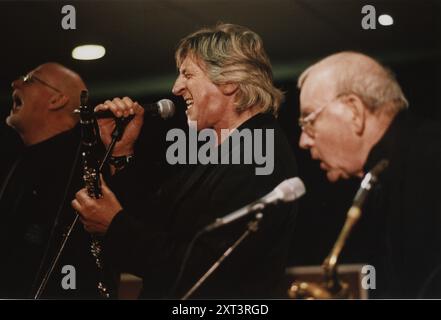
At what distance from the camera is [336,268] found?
10.4 ft

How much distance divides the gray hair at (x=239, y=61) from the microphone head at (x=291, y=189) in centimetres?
30

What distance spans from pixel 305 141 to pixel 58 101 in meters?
1.04

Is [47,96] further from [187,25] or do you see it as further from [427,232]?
[427,232]

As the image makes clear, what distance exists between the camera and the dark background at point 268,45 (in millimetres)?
3324

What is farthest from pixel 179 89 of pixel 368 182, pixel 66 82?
pixel 368 182

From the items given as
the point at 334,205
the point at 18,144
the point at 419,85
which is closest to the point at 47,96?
the point at 18,144

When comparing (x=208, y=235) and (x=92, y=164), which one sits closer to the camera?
(x=208, y=235)

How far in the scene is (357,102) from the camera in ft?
10.9

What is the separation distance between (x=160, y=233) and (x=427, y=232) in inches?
41.0

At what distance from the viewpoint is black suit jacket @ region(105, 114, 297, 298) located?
3.20 metres

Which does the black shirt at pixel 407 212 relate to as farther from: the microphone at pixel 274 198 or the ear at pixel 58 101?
the ear at pixel 58 101

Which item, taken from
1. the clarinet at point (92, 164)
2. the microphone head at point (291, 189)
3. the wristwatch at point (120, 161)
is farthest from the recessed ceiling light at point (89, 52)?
the microphone head at point (291, 189)

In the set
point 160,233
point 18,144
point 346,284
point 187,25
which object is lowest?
point 346,284

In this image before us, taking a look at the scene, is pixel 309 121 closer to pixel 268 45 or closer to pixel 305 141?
pixel 305 141
